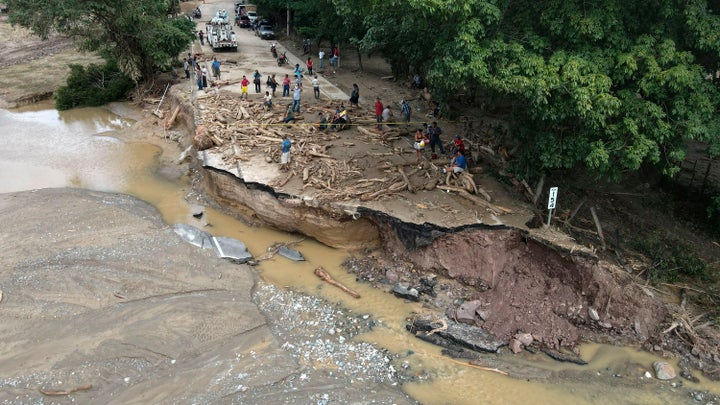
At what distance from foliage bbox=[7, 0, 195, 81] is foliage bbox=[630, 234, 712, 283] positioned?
26.8m

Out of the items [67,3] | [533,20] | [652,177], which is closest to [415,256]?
[533,20]

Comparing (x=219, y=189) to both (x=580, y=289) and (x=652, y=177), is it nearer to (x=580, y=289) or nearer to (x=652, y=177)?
(x=580, y=289)

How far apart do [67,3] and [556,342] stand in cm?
2687

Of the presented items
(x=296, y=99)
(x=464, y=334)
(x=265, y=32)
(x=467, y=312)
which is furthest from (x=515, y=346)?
(x=265, y=32)

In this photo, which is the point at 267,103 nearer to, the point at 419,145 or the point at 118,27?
the point at 419,145

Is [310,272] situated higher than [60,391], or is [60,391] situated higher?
[310,272]

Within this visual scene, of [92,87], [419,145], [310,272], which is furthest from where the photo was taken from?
[92,87]

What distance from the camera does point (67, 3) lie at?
80.7 ft

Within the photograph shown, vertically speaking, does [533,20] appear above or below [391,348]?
above

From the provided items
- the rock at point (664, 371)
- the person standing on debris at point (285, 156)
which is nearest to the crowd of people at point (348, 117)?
the person standing on debris at point (285, 156)

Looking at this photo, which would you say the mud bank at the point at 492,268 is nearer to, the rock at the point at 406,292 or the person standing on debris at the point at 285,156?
the rock at the point at 406,292

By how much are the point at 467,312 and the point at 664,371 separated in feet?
15.9

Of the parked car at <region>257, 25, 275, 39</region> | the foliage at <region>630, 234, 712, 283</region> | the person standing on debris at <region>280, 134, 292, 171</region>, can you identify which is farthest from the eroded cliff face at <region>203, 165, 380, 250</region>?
the parked car at <region>257, 25, 275, 39</region>

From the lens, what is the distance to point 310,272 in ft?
50.6
